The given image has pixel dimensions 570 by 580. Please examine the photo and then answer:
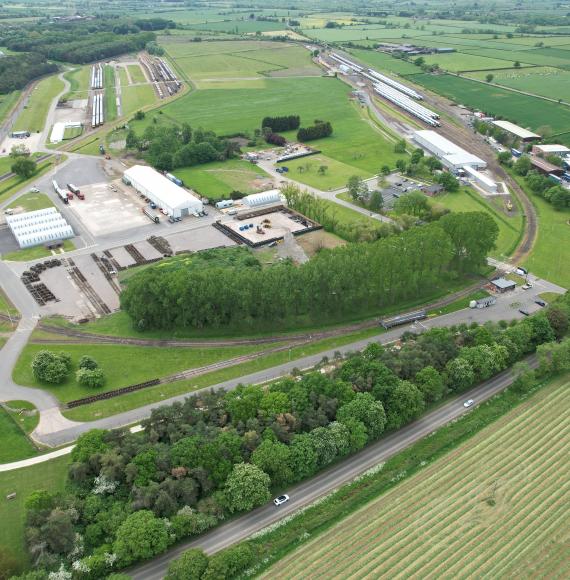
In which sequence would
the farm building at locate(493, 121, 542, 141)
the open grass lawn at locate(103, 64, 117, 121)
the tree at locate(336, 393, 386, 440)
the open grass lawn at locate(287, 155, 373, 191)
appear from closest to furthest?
the tree at locate(336, 393, 386, 440)
the open grass lawn at locate(287, 155, 373, 191)
the farm building at locate(493, 121, 542, 141)
the open grass lawn at locate(103, 64, 117, 121)

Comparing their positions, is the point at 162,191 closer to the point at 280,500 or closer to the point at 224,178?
the point at 224,178

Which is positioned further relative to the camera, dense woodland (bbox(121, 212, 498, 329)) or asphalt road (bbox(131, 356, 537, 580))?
dense woodland (bbox(121, 212, 498, 329))

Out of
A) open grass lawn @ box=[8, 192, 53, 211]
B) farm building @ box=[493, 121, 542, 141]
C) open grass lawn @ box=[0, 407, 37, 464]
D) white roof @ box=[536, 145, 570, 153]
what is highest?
farm building @ box=[493, 121, 542, 141]

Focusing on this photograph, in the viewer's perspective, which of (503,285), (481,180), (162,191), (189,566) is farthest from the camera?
(481,180)

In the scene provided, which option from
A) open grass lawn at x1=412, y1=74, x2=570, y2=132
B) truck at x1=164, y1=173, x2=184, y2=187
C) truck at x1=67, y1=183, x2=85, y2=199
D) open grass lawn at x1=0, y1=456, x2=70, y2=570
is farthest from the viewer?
open grass lawn at x1=412, y1=74, x2=570, y2=132

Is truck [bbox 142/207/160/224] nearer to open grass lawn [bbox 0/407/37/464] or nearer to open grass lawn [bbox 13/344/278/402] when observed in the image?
open grass lawn [bbox 13/344/278/402]

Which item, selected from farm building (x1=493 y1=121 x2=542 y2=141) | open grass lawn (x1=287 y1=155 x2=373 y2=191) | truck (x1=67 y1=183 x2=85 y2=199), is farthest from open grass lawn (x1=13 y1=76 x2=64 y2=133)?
farm building (x1=493 y1=121 x2=542 y2=141)

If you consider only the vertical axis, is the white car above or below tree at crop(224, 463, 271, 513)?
below

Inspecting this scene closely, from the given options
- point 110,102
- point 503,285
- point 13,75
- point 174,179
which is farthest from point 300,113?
point 13,75
